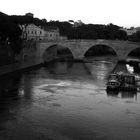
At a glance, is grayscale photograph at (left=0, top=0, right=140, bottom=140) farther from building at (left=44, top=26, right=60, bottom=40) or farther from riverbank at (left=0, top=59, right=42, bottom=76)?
building at (left=44, top=26, right=60, bottom=40)

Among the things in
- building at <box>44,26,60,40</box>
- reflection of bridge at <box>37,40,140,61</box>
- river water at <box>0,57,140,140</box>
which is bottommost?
river water at <box>0,57,140,140</box>

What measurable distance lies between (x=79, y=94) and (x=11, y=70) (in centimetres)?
1303

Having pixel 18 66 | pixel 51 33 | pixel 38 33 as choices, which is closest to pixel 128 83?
pixel 18 66

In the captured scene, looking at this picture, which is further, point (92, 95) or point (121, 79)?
point (121, 79)

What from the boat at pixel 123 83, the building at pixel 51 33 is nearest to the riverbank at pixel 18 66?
the boat at pixel 123 83

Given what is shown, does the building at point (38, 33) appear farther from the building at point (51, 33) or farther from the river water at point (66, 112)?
the river water at point (66, 112)

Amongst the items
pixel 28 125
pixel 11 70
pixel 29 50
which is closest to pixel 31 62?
pixel 29 50

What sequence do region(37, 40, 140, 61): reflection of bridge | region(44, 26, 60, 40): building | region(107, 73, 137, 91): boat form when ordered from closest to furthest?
region(107, 73, 137, 91): boat
region(37, 40, 140, 61): reflection of bridge
region(44, 26, 60, 40): building

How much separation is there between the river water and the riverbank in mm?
3792

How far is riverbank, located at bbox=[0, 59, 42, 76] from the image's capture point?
33.7 metres

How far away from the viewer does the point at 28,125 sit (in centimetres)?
1647

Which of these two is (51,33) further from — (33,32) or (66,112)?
(66,112)

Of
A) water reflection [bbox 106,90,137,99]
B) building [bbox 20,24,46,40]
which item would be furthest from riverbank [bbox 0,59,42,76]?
building [bbox 20,24,46,40]

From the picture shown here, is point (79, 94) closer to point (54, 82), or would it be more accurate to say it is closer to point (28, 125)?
point (54, 82)
